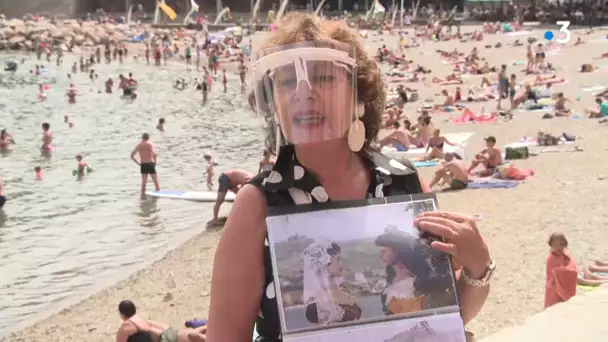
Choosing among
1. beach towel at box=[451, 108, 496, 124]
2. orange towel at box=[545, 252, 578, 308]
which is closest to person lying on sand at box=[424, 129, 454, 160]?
beach towel at box=[451, 108, 496, 124]

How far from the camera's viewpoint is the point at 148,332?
19.8ft

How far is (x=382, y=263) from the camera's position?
5.28 feet

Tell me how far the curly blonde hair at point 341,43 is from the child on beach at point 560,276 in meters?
4.21

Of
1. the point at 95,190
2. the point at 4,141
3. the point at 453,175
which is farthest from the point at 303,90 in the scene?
the point at 4,141

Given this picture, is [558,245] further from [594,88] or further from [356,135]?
[594,88]

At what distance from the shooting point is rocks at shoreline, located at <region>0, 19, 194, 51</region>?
166 feet

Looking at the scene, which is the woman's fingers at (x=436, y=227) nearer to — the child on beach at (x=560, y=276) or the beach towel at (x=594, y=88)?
the child on beach at (x=560, y=276)

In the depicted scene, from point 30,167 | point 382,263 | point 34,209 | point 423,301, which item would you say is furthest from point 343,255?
point 30,167

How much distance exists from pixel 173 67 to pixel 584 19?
21997 mm

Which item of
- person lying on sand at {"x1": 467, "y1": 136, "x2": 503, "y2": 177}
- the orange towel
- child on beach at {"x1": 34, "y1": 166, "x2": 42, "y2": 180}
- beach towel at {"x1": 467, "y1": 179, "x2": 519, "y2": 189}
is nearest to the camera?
the orange towel

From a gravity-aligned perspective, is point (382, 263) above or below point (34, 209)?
above

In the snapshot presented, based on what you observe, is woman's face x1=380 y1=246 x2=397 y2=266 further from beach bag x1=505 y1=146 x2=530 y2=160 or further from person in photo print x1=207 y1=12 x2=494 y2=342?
beach bag x1=505 y1=146 x2=530 y2=160

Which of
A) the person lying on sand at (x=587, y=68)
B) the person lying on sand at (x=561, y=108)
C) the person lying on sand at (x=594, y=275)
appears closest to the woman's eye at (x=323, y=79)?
the person lying on sand at (x=594, y=275)

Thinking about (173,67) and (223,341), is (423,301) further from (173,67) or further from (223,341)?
(173,67)
